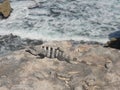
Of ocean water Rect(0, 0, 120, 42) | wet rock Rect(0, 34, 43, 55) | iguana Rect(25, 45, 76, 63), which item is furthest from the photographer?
ocean water Rect(0, 0, 120, 42)

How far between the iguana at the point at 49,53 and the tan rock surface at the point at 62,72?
18cm

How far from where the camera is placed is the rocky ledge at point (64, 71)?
7.33m

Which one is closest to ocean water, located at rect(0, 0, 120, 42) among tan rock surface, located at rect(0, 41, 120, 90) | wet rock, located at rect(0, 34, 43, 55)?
wet rock, located at rect(0, 34, 43, 55)

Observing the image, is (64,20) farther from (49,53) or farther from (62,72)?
(62,72)

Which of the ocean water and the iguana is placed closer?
the iguana

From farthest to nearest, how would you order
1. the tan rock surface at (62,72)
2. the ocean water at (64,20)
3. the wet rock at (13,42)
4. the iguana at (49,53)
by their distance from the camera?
the ocean water at (64,20) < the wet rock at (13,42) < the iguana at (49,53) < the tan rock surface at (62,72)

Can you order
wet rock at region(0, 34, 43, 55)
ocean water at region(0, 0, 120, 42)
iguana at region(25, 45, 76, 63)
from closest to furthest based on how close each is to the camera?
iguana at region(25, 45, 76, 63)
wet rock at region(0, 34, 43, 55)
ocean water at region(0, 0, 120, 42)

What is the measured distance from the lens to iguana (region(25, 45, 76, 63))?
8.42 meters

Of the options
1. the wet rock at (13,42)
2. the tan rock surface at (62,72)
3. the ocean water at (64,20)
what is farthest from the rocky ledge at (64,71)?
the ocean water at (64,20)

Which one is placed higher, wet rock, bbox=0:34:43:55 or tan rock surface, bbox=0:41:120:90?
tan rock surface, bbox=0:41:120:90

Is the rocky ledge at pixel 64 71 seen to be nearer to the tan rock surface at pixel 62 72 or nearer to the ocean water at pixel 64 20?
the tan rock surface at pixel 62 72

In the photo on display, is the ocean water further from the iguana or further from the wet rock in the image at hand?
the iguana

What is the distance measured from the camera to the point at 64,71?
7805mm

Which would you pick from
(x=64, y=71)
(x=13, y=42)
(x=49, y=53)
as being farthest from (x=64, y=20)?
(x=64, y=71)
